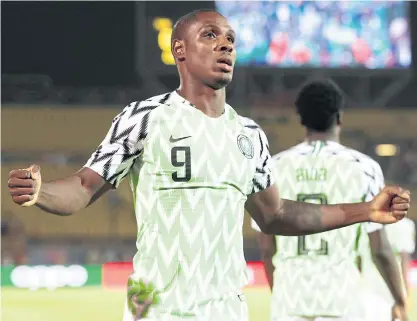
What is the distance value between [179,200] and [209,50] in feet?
1.88

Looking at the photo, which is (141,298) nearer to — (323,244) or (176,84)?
(323,244)

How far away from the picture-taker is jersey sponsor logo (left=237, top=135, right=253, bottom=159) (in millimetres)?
3580

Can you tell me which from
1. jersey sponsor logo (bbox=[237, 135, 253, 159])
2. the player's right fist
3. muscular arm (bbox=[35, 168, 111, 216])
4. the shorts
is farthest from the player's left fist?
the player's right fist

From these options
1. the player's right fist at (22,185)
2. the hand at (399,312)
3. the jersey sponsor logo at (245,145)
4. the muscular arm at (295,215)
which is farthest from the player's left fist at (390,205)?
the hand at (399,312)

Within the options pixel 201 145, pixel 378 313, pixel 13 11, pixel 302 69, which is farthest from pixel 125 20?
pixel 201 145

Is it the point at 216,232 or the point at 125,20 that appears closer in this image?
the point at 216,232

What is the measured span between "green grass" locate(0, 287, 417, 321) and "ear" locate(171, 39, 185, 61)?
33.1 feet

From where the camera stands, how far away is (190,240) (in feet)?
11.2

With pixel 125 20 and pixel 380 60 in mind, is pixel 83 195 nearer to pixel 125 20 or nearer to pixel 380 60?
pixel 380 60

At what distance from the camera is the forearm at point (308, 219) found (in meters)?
3.86

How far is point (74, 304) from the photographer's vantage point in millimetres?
17031

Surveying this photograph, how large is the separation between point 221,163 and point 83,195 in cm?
50

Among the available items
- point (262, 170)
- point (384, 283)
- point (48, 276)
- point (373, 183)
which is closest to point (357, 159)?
point (373, 183)

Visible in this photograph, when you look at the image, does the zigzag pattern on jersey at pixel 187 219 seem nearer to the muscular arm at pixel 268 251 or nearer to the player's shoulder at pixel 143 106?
the player's shoulder at pixel 143 106
